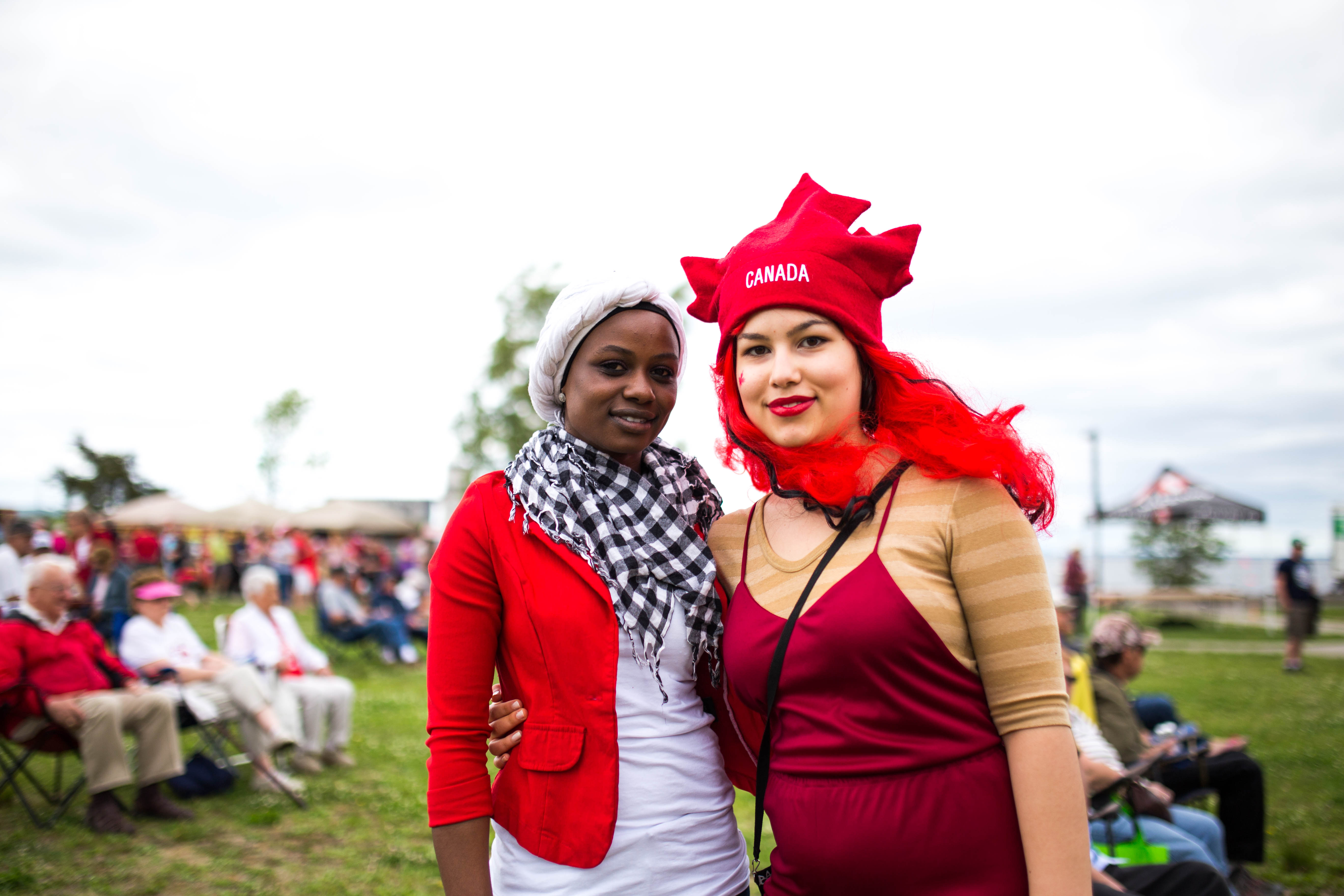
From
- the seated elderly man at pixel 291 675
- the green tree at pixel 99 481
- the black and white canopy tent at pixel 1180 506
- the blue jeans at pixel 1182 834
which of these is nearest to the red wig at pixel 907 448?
the blue jeans at pixel 1182 834

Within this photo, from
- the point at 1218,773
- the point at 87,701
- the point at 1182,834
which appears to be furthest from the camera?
the point at 87,701

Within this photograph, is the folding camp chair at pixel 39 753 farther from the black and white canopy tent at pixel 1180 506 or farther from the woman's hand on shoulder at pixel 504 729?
the black and white canopy tent at pixel 1180 506

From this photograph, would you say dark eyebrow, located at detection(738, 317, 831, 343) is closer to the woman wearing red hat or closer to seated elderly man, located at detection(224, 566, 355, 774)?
the woman wearing red hat

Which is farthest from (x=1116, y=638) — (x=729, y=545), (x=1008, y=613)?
(x=1008, y=613)

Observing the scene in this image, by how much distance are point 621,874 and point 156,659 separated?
18.7 feet

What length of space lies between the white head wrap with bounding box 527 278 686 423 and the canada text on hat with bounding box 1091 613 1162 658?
4.21 metres

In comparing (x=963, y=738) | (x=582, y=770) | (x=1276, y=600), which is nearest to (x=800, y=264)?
(x=963, y=738)

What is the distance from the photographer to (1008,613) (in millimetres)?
1368

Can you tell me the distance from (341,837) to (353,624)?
22.3 feet

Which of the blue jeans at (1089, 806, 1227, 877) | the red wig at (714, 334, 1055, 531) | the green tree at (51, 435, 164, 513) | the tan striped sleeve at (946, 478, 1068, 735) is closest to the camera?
the tan striped sleeve at (946, 478, 1068, 735)

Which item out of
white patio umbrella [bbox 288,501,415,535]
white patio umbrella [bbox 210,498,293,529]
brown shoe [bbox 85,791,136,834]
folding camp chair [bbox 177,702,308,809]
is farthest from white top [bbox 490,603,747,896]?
white patio umbrella [bbox 210,498,293,529]

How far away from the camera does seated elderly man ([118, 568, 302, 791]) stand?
232 inches

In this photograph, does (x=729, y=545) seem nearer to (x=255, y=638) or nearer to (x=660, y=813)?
(x=660, y=813)

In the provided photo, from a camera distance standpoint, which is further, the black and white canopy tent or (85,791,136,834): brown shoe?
the black and white canopy tent
